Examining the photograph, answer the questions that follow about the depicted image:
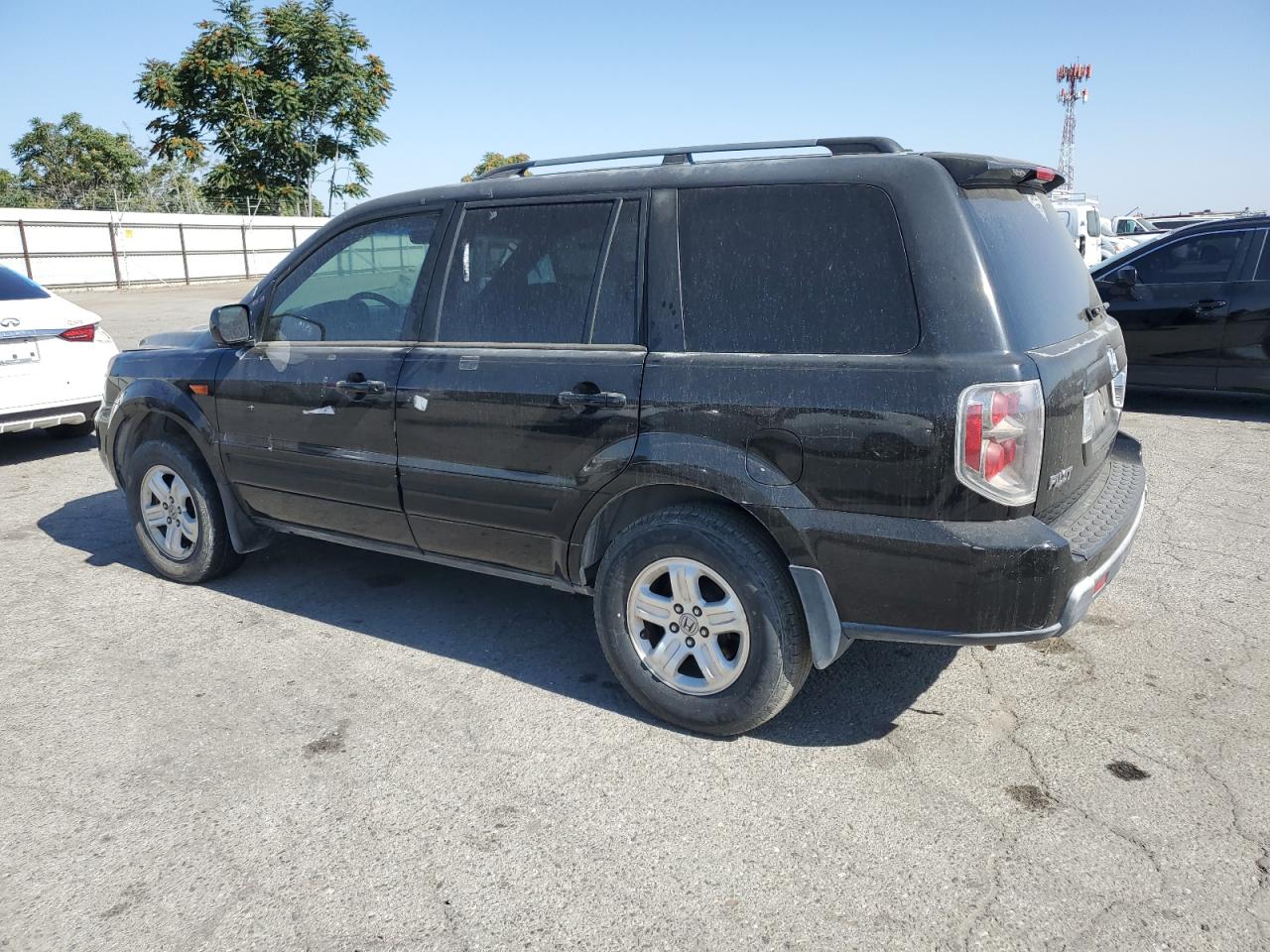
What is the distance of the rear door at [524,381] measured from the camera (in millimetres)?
3475

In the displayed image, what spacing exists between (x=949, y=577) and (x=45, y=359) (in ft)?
23.1

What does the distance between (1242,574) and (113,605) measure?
5.49 m

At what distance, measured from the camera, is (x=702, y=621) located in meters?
3.33

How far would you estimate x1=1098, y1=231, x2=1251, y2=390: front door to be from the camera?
332 inches

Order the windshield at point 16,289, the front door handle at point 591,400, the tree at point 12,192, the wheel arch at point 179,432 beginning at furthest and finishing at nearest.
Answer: the tree at point 12,192 → the windshield at point 16,289 → the wheel arch at point 179,432 → the front door handle at point 591,400

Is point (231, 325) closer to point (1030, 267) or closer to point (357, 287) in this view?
point (357, 287)

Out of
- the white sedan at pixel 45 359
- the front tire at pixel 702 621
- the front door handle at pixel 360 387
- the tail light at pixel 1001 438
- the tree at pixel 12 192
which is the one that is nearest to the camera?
the tail light at pixel 1001 438

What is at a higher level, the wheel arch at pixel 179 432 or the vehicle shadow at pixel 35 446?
the wheel arch at pixel 179 432

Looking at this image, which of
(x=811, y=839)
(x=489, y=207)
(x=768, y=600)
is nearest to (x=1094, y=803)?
(x=811, y=839)

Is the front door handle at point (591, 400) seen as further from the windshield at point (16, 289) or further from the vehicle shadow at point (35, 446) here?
Answer: the vehicle shadow at point (35, 446)

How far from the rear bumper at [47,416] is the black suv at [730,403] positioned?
381 cm

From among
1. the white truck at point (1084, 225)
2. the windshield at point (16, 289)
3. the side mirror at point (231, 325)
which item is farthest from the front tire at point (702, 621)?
the white truck at point (1084, 225)

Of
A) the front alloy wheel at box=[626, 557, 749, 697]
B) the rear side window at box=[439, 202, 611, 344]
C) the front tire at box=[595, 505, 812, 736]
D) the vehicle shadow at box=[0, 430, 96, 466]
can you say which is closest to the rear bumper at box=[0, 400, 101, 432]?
the vehicle shadow at box=[0, 430, 96, 466]

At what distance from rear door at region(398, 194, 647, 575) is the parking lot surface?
25.8 inches
